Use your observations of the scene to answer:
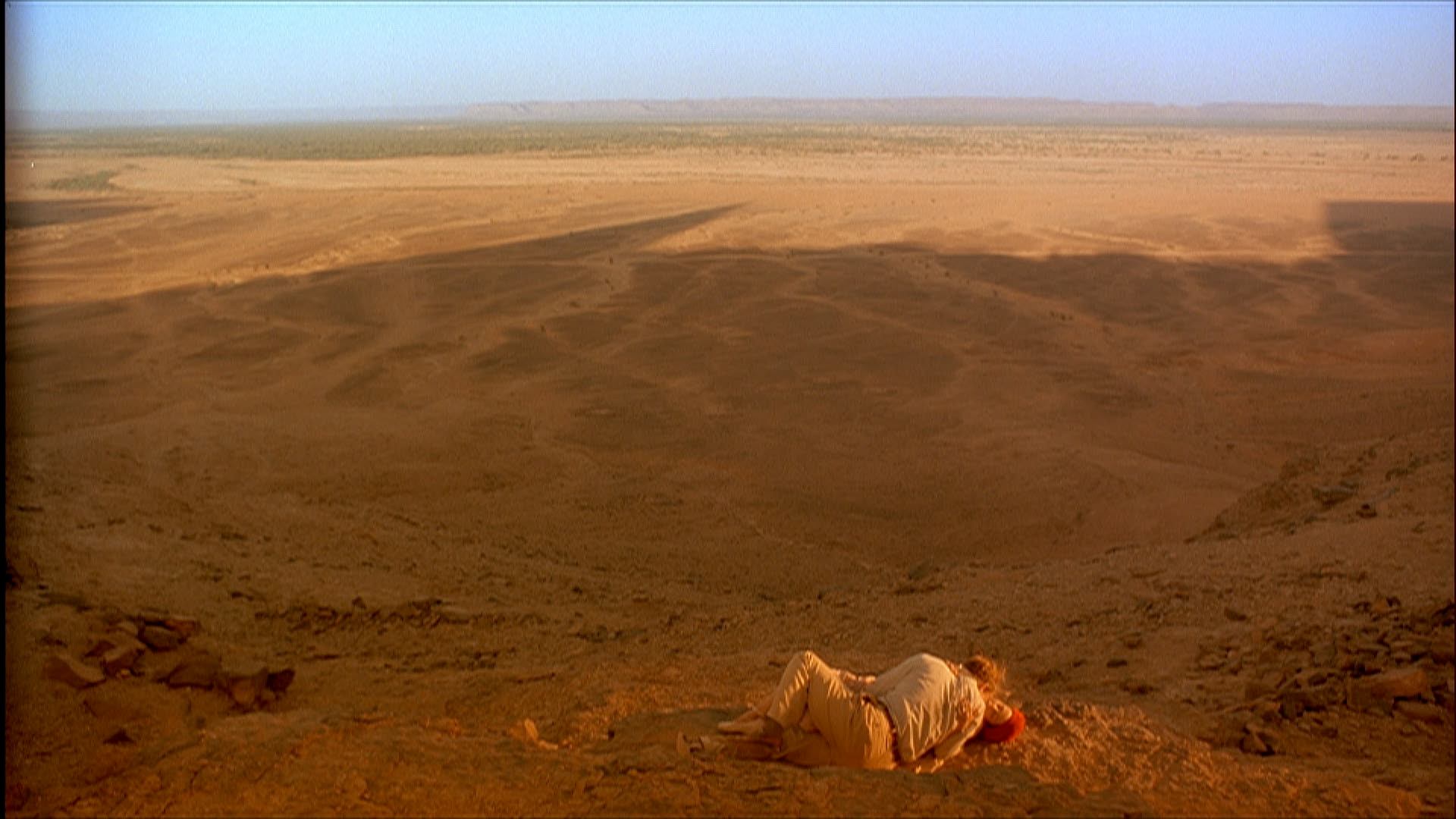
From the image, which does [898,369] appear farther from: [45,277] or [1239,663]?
[45,277]

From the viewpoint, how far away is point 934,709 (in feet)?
15.5

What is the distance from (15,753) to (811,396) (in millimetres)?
11045

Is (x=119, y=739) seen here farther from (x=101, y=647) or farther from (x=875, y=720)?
(x=875, y=720)

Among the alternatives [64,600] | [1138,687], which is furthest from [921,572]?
[64,600]

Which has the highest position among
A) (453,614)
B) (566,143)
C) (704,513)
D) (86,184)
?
(566,143)

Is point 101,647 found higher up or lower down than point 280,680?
higher up

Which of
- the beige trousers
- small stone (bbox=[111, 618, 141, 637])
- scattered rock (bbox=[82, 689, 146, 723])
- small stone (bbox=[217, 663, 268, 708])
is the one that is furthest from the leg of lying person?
small stone (bbox=[111, 618, 141, 637])

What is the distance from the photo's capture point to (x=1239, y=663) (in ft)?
19.3

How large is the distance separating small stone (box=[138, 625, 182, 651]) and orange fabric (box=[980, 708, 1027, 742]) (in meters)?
3.94

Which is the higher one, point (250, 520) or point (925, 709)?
point (925, 709)

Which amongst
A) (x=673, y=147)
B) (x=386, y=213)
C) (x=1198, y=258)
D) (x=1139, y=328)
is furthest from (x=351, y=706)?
(x=673, y=147)

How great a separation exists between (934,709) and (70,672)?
3751 mm

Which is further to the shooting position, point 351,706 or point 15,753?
point 351,706

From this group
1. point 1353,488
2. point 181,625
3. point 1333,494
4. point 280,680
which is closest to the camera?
point 280,680
